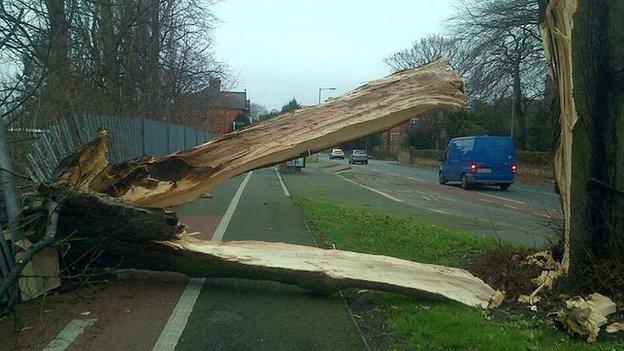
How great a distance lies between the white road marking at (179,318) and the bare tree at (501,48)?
3313cm

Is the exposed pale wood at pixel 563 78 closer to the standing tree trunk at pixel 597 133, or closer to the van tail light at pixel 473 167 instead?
the standing tree trunk at pixel 597 133

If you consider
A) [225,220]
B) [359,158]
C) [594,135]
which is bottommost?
[359,158]

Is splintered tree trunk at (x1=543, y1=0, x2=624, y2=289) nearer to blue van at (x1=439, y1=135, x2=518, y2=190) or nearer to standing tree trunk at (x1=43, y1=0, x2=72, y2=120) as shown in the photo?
standing tree trunk at (x1=43, y1=0, x2=72, y2=120)

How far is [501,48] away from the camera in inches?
1527

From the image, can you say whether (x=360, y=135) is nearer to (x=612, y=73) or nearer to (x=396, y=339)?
(x=612, y=73)

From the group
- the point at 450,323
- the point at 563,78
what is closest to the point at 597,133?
the point at 563,78

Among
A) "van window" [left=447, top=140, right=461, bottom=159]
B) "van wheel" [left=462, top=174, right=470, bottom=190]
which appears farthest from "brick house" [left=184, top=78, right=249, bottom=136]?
"van wheel" [left=462, top=174, right=470, bottom=190]

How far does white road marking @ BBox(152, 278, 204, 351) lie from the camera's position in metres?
5.09

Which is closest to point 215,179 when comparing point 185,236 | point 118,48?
point 185,236

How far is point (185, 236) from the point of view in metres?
7.05

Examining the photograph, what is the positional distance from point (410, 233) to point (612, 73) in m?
5.28

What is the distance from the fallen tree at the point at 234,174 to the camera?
6461 millimetres

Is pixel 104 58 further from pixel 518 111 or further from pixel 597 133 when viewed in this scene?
pixel 518 111

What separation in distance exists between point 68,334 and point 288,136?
14.2 feet
